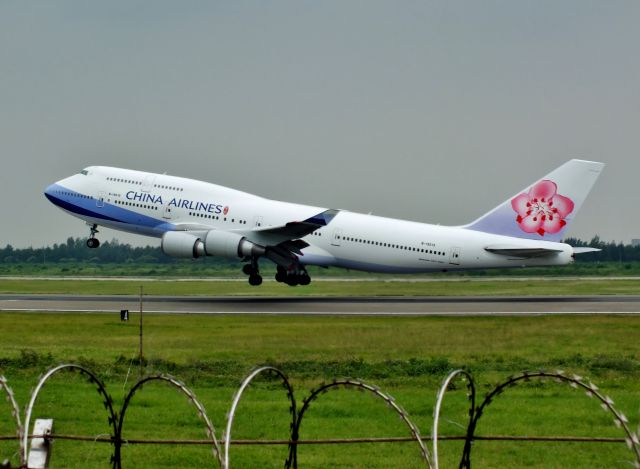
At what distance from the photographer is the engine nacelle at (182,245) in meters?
50.5

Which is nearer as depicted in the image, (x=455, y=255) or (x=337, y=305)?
(x=337, y=305)

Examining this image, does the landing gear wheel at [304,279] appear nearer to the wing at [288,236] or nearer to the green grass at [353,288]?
the green grass at [353,288]

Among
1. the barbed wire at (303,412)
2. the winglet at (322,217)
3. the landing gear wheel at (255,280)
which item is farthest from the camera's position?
the landing gear wheel at (255,280)

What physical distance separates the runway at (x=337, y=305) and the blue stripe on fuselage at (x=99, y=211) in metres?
4.07

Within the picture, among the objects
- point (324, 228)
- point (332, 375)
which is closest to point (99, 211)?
point (324, 228)

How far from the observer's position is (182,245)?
50.5 meters

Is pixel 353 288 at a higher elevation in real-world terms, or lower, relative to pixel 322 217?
lower

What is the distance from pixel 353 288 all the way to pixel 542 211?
43.9ft

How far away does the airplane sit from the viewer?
167 ft

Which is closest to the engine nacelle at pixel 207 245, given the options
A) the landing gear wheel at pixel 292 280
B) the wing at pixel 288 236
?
the wing at pixel 288 236

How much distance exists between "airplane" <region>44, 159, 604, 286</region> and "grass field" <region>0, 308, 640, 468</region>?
34.4 ft

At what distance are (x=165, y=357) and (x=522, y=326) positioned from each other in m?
14.5

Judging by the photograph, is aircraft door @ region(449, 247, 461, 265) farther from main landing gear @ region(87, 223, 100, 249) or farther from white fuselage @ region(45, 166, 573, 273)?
main landing gear @ region(87, 223, 100, 249)

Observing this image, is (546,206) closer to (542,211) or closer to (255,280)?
(542,211)
